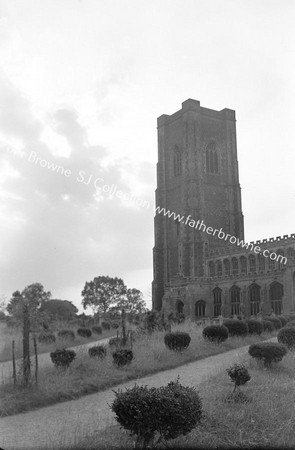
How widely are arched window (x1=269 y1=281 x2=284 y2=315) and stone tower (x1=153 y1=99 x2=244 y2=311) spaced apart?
44.6ft

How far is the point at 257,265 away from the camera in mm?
47312

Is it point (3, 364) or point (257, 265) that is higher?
point (257, 265)

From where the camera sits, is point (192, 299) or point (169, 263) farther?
point (169, 263)

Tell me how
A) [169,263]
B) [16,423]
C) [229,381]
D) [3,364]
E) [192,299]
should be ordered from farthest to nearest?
[169,263]
[192,299]
[3,364]
[229,381]
[16,423]

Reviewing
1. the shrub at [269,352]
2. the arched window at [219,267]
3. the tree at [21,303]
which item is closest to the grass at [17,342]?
the tree at [21,303]

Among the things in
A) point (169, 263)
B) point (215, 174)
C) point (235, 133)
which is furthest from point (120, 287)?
point (235, 133)

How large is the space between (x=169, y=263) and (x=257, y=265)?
15.1m

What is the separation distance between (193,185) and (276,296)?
20.7m

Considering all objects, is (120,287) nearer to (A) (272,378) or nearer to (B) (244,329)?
(B) (244,329)

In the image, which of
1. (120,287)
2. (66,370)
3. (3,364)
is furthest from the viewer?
(120,287)

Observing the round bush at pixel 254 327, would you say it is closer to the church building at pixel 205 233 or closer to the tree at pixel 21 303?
the tree at pixel 21 303

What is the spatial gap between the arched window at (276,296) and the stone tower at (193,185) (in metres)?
13.6

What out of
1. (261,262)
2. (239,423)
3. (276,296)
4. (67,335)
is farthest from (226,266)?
(239,423)

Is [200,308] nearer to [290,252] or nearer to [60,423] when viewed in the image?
[290,252]
